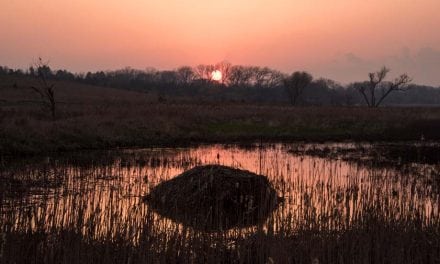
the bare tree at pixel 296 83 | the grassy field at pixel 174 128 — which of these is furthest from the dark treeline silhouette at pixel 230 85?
the grassy field at pixel 174 128

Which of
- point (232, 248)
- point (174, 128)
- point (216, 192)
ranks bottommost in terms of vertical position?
point (232, 248)

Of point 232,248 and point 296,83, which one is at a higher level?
point 296,83

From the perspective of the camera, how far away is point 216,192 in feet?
39.6

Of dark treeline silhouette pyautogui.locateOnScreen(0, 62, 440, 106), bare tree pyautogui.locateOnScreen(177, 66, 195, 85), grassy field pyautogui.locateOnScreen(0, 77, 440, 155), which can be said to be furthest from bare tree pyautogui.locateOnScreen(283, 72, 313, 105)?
bare tree pyautogui.locateOnScreen(177, 66, 195, 85)

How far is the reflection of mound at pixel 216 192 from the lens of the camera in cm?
1139

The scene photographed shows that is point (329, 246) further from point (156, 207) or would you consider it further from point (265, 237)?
point (156, 207)

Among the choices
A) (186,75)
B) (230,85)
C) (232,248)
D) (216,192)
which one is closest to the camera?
(232,248)

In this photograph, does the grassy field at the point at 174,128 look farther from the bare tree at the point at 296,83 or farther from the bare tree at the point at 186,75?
the bare tree at the point at 186,75

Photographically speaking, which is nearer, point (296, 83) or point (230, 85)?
point (296, 83)

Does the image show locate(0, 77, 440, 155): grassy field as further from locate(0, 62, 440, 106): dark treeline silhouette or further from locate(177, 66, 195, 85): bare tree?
locate(177, 66, 195, 85): bare tree

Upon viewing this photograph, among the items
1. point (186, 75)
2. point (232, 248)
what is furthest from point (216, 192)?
point (186, 75)

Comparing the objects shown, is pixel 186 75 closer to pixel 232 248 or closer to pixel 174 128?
pixel 174 128

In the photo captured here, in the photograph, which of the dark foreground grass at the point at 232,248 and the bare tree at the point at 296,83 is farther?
the bare tree at the point at 296,83

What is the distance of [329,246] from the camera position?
24.6ft
